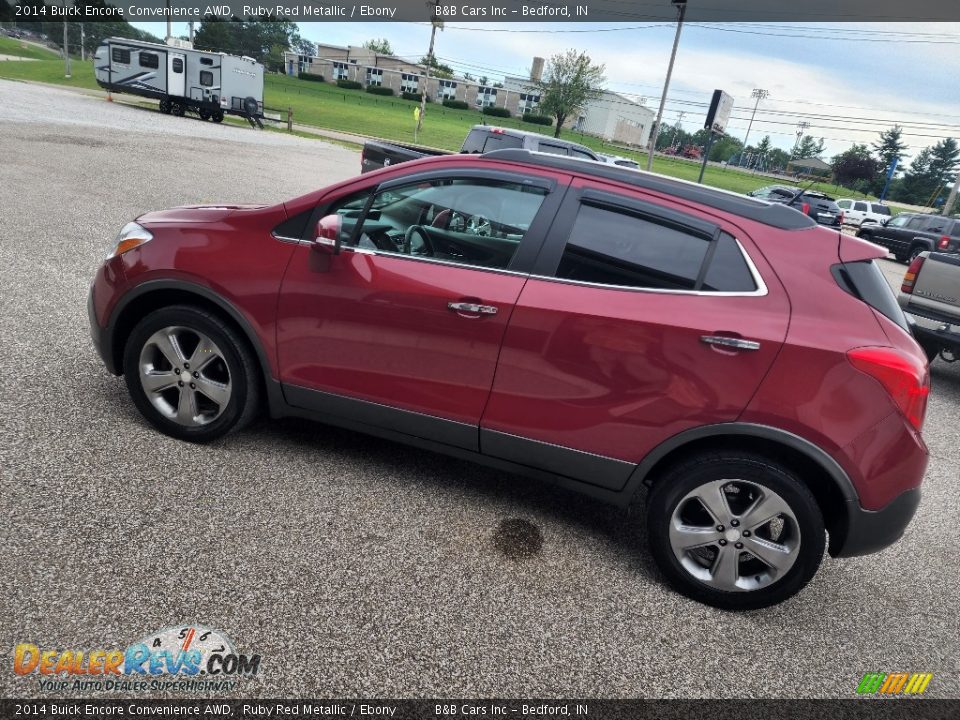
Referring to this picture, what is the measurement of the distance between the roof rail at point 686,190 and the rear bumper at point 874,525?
4.10 ft

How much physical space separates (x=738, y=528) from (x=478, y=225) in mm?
1895

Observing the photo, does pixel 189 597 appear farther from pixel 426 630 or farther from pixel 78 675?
pixel 426 630

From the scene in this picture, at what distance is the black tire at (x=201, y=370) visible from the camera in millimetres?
3328

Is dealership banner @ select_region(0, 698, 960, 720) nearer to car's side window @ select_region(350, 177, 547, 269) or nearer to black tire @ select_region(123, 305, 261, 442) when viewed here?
black tire @ select_region(123, 305, 261, 442)

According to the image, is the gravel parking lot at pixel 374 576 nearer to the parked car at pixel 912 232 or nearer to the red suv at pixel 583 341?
the red suv at pixel 583 341

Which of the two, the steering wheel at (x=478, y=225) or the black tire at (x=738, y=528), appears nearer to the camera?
the black tire at (x=738, y=528)

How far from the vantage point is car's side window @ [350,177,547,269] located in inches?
121

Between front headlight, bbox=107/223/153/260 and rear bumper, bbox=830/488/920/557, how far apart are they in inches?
146

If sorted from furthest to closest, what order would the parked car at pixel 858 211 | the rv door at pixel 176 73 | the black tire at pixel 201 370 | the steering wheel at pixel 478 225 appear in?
the parked car at pixel 858 211, the rv door at pixel 176 73, the black tire at pixel 201 370, the steering wheel at pixel 478 225

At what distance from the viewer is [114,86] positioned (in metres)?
31.5

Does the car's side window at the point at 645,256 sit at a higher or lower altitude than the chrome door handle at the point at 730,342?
higher

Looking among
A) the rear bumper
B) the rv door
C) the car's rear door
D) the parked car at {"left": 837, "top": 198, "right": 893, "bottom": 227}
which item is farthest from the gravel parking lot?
the parked car at {"left": 837, "top": 198, "right": 893, "bottom": 227}

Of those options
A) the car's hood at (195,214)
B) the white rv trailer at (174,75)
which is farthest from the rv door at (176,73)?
the car's hood at (195,214)

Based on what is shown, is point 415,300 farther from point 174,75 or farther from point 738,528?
point 174,75
